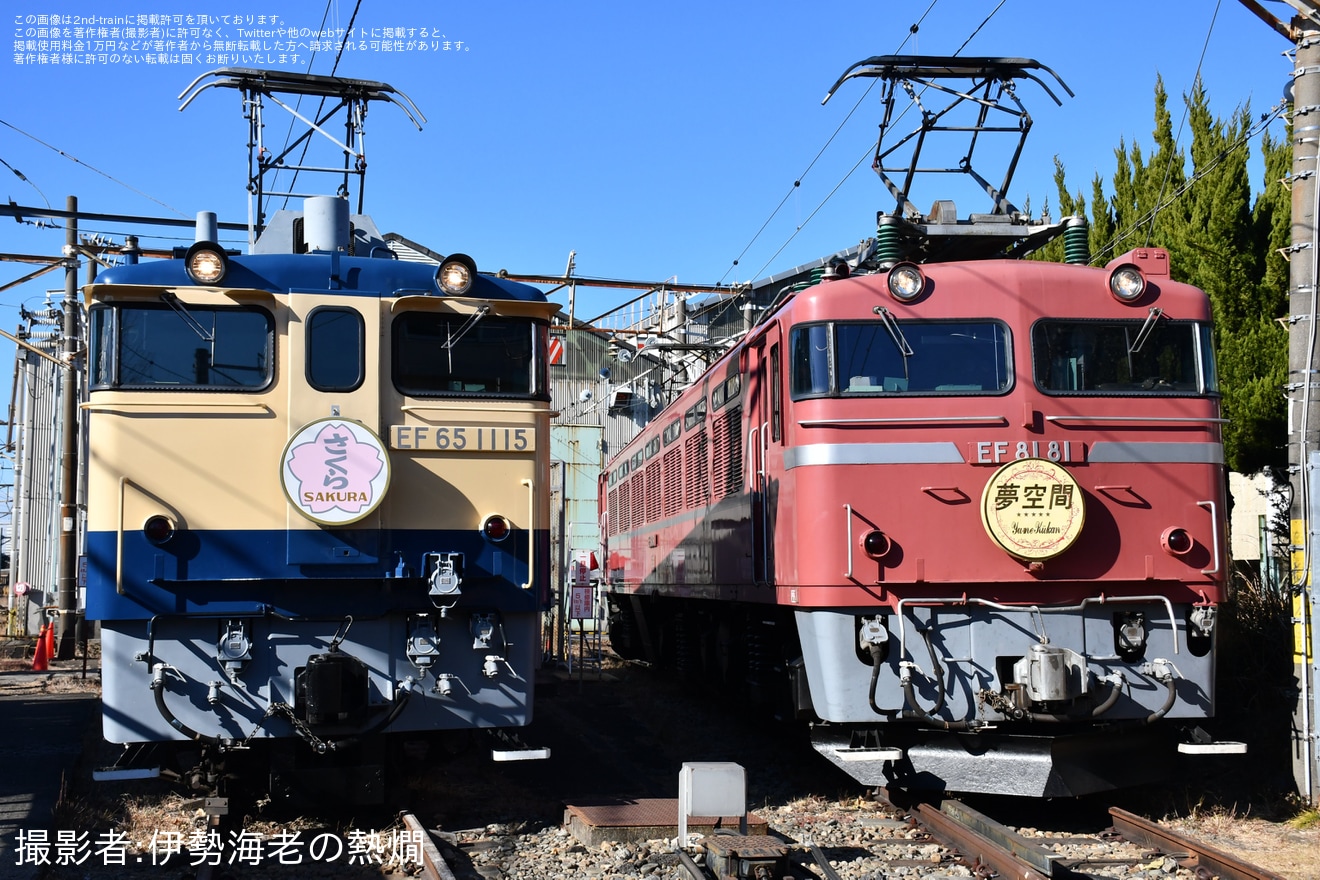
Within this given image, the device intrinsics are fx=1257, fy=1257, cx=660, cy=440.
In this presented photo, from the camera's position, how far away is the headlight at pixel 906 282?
8.65m

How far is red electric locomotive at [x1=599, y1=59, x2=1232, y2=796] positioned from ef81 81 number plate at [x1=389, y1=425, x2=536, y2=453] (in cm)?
189

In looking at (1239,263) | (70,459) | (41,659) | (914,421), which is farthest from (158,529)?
(41,659)

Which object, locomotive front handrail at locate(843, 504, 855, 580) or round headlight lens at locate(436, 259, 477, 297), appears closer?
locomotive front handrail at locate(843, 504, 855, 580)

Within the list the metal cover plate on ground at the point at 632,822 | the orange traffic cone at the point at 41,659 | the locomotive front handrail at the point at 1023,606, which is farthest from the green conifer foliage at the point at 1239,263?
the orange traffic cone at the point at 41,659

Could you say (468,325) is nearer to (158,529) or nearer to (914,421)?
(158,529)

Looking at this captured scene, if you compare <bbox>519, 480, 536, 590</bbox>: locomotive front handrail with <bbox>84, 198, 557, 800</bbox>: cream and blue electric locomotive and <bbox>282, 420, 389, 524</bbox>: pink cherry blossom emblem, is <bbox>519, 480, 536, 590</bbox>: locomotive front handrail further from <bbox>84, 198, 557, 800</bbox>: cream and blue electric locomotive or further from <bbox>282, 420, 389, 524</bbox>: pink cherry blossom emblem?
<bbox>282, 420, 389, 524</bbox>: pink cherry blossom emblem

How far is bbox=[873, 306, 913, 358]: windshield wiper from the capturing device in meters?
8.62

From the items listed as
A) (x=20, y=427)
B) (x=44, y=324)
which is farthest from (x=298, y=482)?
(x=20, y=427)

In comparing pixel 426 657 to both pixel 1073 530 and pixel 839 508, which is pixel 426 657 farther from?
pixel 1073 530

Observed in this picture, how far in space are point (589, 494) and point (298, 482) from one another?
25.4 metres

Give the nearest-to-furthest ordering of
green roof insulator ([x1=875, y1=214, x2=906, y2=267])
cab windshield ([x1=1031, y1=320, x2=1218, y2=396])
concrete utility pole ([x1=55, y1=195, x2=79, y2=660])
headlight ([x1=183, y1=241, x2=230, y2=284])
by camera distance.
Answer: headlight ([x1=183, y1=241, x2=230, y2=284]) → cab windshield ([x1=1031, y1=320, x2=1218, y2=396]) → green roof insulator ([x1=875, y1=214, x2=906, y2=267]) → concrete utility pole ([x1=55, y1=195, x2=79, y2=660])

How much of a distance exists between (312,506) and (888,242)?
4.61 metres

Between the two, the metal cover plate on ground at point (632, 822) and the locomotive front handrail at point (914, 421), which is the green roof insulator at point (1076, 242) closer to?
the locomotive front handrail at point (914, 421)

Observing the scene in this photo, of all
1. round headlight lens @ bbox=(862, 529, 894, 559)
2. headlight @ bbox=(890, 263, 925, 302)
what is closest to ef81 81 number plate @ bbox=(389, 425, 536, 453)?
round headlight lens @ bbox=(862, 529, 894, 559)
